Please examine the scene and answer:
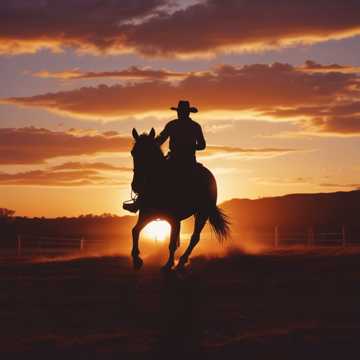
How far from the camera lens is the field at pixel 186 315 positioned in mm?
9734

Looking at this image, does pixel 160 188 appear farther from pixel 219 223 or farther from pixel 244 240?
pixel 244 240

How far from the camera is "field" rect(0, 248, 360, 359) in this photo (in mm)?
9734

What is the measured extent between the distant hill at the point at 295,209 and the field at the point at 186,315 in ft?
239

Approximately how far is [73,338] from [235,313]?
2.91 meters

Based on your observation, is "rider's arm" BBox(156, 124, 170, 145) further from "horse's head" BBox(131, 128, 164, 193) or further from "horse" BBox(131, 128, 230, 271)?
"horse's head" BBox(131, 128, 164, 193)

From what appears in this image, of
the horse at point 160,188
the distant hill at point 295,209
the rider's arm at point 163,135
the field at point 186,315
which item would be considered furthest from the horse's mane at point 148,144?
the distant hill at point 295,209

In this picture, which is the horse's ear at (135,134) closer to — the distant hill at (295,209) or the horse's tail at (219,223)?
the horse's tail at (219,223)

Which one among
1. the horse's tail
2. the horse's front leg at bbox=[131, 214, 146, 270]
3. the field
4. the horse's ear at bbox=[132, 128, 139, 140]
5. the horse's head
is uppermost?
the horse's ear at bbox=[132, 128, 139, 140]

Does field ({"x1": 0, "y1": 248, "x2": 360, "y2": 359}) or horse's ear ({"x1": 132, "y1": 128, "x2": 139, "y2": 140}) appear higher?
horse's ear ({"x1": 132, "y1": 128, "x2": 139, "y2": 140})

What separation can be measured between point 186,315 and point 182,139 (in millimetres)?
3159

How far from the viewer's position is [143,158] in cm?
1268

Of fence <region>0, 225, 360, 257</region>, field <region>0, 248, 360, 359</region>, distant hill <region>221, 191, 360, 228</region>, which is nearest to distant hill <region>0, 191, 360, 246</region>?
distant hill <region>221, 191, 360, 228</region>

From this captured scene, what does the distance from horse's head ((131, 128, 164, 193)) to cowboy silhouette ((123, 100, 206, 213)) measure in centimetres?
44

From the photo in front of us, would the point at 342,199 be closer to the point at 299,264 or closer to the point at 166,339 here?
the point at 299,264
